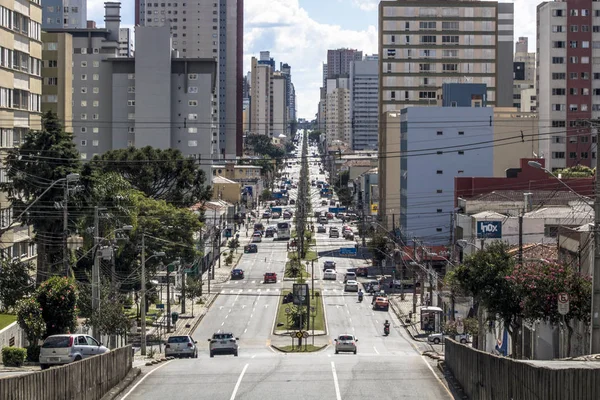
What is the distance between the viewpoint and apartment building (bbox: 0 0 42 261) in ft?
200

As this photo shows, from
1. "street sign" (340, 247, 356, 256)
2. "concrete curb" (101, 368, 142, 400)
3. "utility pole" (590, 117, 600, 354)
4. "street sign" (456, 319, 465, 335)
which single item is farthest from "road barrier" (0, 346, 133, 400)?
"street sign" (340, 247, 356, 256)

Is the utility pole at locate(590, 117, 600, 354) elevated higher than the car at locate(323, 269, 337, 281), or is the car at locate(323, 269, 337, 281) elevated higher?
the utility pole at locate(590, 117, 600, 354)

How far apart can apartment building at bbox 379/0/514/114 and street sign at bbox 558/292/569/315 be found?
117298 millimetres

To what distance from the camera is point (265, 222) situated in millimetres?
189000

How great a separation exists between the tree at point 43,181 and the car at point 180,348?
8.59 m

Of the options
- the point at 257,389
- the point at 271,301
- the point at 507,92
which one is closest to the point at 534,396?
the point at 257,389

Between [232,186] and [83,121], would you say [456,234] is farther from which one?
[232,186]

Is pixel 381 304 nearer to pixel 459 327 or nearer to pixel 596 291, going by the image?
pixel 459 327

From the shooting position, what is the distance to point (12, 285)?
162 ft

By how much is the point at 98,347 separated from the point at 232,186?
519 ft

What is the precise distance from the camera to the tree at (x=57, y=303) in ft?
145

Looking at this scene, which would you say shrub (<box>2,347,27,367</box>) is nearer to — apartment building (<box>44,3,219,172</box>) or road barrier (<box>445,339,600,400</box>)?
road barrier (<box>445,339,600,400</box>)

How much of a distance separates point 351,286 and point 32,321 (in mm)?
68937

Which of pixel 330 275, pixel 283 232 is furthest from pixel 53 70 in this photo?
pixel 283 232
